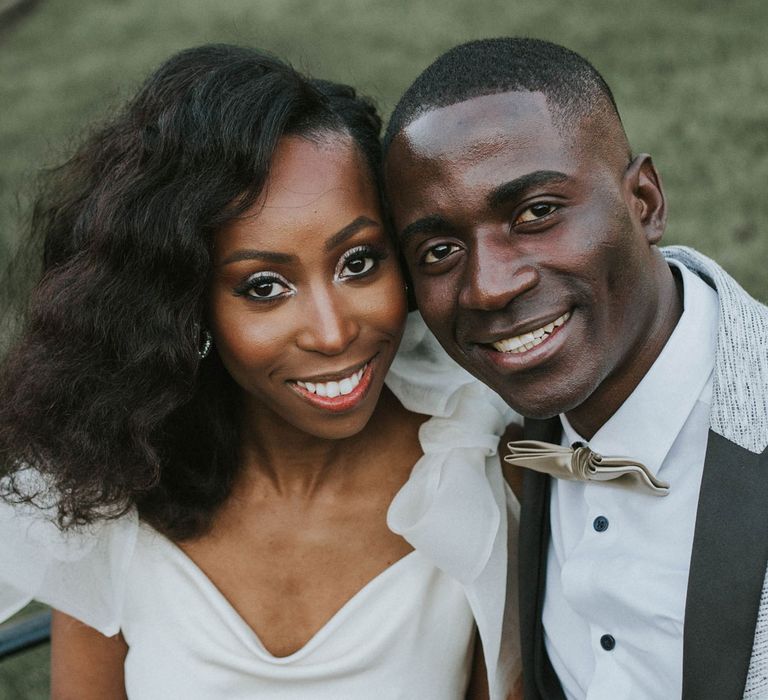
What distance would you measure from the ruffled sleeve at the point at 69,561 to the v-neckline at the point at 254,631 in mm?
144

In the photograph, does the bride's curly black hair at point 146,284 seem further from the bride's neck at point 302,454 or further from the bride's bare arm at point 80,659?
the bride's bare arm at point 80,659

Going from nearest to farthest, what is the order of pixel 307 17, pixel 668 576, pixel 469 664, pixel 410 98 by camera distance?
pixel 668 576, pixel 410 98, pixel 469 664, pixel 307 17

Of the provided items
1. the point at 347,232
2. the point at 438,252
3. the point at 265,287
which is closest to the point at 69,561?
→ the point at 265,287

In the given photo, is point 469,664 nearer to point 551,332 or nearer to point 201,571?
point 201,571

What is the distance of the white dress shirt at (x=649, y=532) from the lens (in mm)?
2305

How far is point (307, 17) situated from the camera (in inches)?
359

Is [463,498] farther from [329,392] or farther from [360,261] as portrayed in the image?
[360,261]

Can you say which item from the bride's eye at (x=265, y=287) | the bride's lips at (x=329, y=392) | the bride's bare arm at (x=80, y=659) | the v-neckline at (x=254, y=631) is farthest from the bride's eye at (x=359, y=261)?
the bride's bare arm at (x=80, y=659)

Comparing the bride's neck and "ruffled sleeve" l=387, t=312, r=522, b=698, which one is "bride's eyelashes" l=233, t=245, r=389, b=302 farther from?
the bride's neck

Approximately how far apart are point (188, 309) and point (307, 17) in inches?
281

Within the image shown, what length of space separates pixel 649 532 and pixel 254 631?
1.16 m

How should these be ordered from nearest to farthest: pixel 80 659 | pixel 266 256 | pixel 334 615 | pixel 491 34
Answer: pixel 266 256
pixel 334 615
pixel 80 659
pixel 491 34

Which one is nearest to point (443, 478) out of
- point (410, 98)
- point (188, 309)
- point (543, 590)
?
point (543, 590)

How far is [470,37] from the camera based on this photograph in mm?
7977
